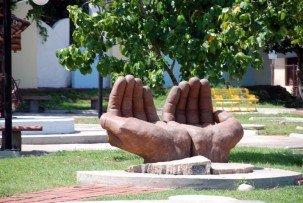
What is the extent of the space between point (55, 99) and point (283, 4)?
68.9 ft

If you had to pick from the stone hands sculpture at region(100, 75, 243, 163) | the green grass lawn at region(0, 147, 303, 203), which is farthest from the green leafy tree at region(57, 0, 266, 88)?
the green grass lawn at region(0, 147, 303, 203)

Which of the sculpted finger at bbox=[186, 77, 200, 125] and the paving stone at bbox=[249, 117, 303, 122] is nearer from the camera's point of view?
the sculpted finger at bbox=[186, 77, 200, 125]

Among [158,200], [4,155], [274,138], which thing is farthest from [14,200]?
[274,138]

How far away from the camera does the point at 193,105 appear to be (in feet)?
43.3

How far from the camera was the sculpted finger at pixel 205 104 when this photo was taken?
13.1 m

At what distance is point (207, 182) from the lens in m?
10.7

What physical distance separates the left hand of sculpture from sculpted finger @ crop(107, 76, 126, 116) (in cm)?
85

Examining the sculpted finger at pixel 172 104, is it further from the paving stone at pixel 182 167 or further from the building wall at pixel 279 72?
the building wall at pixel 279 72

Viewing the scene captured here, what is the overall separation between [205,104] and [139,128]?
1.80 m

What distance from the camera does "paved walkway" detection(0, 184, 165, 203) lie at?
9.61m

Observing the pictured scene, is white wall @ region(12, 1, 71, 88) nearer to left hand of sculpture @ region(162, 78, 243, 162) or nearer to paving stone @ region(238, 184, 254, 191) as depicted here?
left hand of sculpture @ region(162, 78, 243, 162)

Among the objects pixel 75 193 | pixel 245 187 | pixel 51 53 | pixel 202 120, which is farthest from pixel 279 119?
pixel 75 193

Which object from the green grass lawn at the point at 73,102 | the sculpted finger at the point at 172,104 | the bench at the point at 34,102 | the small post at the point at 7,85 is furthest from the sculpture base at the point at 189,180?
the green grass lawn at the point at 73,102

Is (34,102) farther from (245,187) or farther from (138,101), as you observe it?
(245,187)
